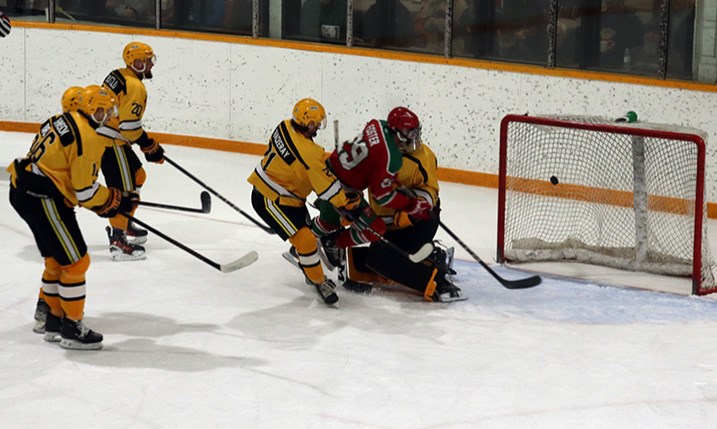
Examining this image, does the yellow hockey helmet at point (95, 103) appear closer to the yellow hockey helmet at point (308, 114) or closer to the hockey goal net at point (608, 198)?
the yellow hockey helmet at point (308, 114)

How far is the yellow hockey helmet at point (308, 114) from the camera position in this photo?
17.5 feet

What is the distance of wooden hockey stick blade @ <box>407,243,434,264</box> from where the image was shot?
17.6ft

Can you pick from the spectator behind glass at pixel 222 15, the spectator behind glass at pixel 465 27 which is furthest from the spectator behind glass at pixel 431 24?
the spectator behind glass at pixel 222 15

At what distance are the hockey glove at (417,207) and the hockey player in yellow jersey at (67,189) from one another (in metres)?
1.31

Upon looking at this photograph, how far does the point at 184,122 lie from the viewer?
923 centimetres

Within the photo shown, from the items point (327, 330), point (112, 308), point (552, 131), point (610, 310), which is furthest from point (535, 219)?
point (112, 308)

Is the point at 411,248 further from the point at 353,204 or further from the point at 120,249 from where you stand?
the point at 120,249

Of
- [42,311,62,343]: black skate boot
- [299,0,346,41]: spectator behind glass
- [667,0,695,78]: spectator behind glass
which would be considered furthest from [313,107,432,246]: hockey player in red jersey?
[299,0,346,41]: spectator behind glass

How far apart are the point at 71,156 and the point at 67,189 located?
0.14 meters

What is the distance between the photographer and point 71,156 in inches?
183

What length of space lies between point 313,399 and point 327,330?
83cm

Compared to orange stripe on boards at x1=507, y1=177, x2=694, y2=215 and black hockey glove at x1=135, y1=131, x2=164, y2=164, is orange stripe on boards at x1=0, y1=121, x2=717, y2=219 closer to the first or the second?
orange stripe on boards at x1=507, y1=177, x2=694, y2=215

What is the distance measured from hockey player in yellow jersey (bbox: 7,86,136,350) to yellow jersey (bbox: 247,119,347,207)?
854 millimetres

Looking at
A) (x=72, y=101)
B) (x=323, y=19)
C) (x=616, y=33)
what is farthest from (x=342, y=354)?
(x=323, y=19)
